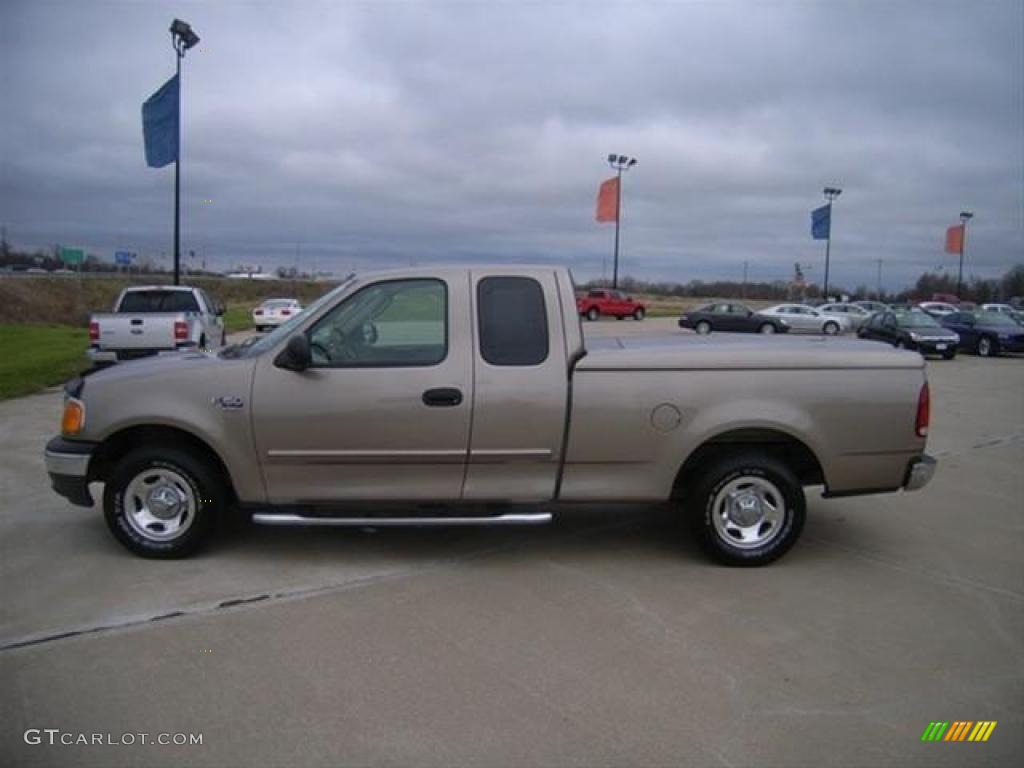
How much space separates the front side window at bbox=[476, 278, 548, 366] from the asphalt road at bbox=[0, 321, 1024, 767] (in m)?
1.34

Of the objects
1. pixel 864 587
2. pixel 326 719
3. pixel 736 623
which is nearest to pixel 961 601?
pixel 864 587

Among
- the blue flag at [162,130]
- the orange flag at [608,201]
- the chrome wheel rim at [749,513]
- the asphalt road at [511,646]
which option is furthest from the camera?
the orange flag at [608,201]

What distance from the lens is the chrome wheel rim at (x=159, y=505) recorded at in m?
5.05

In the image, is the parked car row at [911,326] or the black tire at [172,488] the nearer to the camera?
the black tire at [172,488]

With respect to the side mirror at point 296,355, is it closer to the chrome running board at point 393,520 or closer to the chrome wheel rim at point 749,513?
the chrome running board at point 393,520

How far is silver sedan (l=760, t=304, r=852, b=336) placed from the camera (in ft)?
133

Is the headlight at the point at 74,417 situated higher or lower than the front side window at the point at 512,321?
lower

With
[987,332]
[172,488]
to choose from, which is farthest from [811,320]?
[172,488]

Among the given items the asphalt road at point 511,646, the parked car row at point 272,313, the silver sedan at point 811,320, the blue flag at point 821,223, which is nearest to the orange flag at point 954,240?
the blue flag at point 821,223

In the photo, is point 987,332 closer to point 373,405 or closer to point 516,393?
point 516,393

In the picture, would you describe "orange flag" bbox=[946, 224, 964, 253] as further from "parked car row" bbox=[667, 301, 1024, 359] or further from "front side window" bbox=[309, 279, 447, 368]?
"front side window" bbox=[309, 279, 447, 368]

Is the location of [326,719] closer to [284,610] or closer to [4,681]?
[284,610]

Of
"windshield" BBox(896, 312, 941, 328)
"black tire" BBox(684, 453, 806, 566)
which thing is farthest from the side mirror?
"windshield" BBox(896, 312, 941, 328)

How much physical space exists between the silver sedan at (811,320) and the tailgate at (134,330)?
109ft
